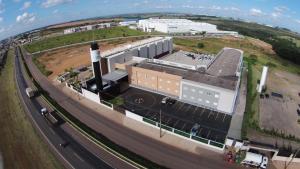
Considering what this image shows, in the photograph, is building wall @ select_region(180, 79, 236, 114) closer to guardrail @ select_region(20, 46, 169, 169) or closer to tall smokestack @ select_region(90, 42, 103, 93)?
guardrail @ select_region(20, 46, 169, 169)

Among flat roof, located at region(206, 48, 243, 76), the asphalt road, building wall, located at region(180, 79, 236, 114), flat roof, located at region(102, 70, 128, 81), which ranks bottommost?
the asphalt road

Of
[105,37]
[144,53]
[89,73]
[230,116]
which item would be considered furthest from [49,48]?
[230,116]

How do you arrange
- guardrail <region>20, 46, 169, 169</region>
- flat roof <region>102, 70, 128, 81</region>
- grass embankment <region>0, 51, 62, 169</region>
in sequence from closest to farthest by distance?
guardrail <region>20, 46, 169, 169</region> < grass embankment <region>0, 51, 62, 169</region> < flat roof <region>102, 70, 128, 81</region>

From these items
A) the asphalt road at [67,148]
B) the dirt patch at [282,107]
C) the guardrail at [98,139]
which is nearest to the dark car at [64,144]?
the asphalt road at [67,148]

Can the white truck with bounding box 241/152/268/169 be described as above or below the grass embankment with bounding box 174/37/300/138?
below

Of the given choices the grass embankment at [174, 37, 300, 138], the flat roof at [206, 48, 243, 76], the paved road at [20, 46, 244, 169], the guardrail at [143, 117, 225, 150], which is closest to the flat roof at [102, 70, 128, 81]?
the paved road at [20, 46, 244, 169]
